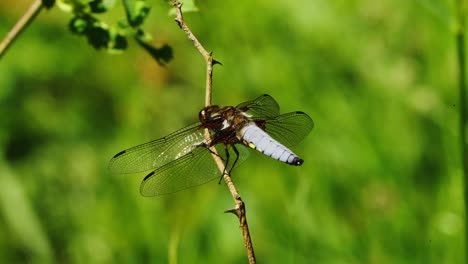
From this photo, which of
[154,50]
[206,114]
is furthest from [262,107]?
[154,50]

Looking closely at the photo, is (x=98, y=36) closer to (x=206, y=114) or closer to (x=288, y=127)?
(x=206, y=114)

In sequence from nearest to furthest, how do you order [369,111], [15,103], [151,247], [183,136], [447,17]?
[183,136], [447,17], [151,247], [369,111], [15,103]

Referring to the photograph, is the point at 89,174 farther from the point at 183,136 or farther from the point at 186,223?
the point at 183,136

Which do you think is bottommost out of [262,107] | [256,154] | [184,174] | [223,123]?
[184,174]

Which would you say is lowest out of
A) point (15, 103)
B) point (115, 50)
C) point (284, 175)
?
point (115, 50)

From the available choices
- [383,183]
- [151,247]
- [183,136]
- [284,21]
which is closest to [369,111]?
[383,183]

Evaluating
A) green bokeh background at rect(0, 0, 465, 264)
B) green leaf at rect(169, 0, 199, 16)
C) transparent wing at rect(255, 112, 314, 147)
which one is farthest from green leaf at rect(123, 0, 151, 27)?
green bokeh background at rect(0, 0, 465, 264)

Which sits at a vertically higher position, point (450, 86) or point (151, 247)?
point (450, 86)
